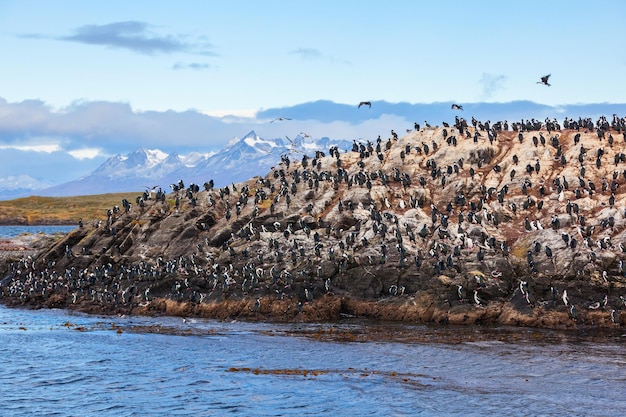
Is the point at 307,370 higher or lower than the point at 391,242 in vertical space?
lower

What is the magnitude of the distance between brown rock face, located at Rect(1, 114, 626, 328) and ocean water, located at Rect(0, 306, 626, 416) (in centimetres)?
389

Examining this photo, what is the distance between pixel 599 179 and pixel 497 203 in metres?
11.3

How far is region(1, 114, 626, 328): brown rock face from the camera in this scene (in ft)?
208

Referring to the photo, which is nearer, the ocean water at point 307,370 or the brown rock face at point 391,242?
the ocean water at point 307,370

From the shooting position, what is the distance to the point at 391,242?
6931cm

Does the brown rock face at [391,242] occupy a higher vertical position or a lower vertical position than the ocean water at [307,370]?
higher

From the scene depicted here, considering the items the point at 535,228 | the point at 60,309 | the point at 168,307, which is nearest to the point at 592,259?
the point at 535,228

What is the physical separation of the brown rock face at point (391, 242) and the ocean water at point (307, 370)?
389 centimetres

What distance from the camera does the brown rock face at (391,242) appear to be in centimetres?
6334

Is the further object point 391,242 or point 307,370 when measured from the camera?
point 391,242

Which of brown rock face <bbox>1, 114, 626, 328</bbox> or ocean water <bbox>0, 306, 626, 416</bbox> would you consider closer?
ocean water <bbox>0, 306, 626, 416</bbox>

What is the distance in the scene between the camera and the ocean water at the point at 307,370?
1575 inches

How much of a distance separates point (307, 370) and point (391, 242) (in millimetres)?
23946

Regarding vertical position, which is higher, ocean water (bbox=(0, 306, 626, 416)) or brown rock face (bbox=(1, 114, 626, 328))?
brown rock face (bbox=(1, 114, 626, 328))
